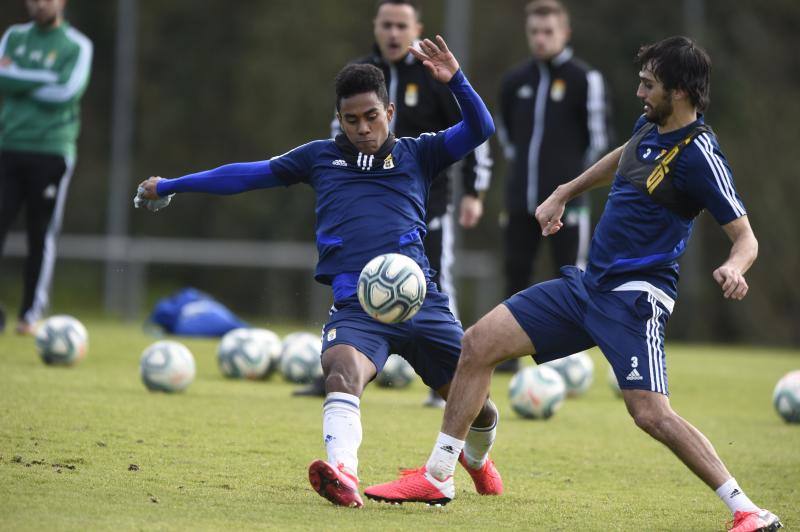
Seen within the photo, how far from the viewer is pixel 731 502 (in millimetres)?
5348

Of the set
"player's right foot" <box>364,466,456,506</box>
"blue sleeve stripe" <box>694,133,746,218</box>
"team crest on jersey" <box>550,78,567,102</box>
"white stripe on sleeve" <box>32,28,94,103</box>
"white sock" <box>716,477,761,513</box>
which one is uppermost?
"team crest on jersey" <box>550,78,567,102</box>

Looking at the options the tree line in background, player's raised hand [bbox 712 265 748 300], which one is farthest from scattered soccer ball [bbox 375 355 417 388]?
the tree line in background

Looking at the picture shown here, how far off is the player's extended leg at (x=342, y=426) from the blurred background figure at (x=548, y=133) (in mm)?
5624

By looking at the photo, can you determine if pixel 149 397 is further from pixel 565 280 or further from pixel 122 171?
pixel 122 171

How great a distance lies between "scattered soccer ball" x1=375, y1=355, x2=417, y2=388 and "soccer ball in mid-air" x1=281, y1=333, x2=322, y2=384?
61 cm

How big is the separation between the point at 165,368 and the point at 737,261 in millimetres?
5094

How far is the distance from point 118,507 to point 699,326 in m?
17.3

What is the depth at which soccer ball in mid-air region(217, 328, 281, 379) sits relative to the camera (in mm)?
10523

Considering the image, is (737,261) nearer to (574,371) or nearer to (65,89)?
(574,371)

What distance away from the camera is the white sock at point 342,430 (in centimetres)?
541

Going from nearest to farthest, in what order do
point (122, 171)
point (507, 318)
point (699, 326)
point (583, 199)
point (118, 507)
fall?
1. point (118, 507)
2. point (507, 318)
3. point (583, 199)
4. point (122, 171)
5. point (699, 326)

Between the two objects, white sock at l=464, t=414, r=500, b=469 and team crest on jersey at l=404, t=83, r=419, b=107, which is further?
team crest on jersey at l=404, t=83, r=419, b=107

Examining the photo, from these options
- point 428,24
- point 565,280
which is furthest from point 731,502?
point 428,24

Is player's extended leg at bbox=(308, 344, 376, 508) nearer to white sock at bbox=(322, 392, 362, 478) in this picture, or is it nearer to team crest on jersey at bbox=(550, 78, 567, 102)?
white sock at bbox=(322, 392, 362, 478)
